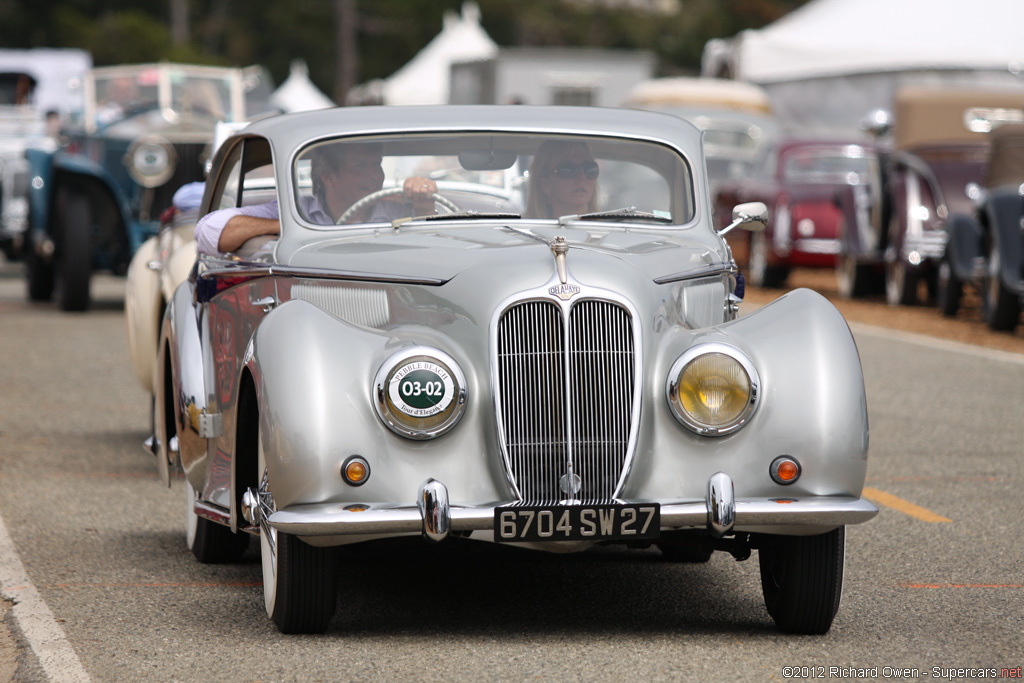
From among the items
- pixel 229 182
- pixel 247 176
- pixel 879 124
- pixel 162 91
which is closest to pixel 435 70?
pixel 162 91

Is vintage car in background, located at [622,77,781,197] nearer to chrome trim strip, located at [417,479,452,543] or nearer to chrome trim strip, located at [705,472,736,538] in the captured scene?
chrome trim strip, located at [705,472,736,538]

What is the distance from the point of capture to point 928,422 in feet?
29.9

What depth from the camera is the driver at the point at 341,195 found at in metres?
5.32

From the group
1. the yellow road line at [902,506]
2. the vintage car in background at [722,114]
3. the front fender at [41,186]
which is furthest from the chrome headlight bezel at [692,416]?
the vintage car in background at [722,114]

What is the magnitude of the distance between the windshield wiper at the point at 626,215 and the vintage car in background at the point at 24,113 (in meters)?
12.2

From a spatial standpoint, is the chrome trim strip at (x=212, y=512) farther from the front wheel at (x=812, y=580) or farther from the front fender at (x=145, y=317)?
the front fender at (x=145, y=317)

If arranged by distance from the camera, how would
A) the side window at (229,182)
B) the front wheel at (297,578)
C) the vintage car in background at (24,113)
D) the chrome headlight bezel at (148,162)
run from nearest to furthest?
the front wheel at (297,578) < the side window at (229,182) < the chrome headlight bezel at (148,162) < the vintage car in background at (24,113)

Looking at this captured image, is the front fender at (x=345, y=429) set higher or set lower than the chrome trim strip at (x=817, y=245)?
higher

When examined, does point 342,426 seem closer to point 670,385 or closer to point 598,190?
point 670,385

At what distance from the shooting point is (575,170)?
5527mm

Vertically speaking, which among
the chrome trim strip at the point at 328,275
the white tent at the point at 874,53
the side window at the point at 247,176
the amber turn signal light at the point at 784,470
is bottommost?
the amber turn signal light at the point at 784,470

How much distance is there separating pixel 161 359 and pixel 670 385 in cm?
236

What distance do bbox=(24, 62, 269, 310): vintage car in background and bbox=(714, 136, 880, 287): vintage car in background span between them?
6.17 meters

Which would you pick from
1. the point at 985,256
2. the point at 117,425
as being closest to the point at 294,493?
the point at 117,425
